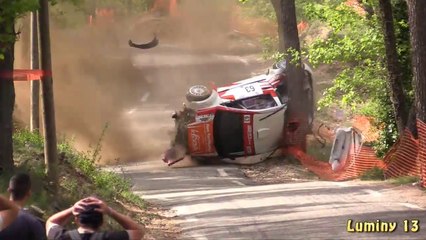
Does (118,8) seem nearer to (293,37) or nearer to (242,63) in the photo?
(293,37)

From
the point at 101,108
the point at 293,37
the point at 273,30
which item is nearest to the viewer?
the point at 293,37

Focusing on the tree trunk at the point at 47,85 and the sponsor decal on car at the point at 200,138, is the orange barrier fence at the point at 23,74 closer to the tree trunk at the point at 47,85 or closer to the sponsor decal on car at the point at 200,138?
the tree trunk at the point at 47,85

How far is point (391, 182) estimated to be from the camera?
18.4 meters

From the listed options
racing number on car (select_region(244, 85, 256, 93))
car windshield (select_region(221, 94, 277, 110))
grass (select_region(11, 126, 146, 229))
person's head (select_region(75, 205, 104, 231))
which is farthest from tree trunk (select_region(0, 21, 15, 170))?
racing number on car (select_region(244, 85, 256, 93))

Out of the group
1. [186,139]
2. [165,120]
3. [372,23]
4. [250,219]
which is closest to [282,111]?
[186,139]

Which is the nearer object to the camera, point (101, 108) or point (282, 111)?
point (282, 111)

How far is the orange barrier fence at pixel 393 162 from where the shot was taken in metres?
17.7

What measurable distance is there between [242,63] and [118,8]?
780 inches

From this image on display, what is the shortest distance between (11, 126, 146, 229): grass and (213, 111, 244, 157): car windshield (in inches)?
384

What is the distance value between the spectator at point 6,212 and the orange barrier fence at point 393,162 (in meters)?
12.1

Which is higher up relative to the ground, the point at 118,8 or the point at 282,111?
the point at 118,8

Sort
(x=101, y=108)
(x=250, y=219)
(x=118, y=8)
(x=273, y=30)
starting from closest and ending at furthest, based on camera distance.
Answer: (x=250, y=219)
(x=101, y=108)
(x=118, y=8)
(x=273, y=30)

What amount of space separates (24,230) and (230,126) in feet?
72.4

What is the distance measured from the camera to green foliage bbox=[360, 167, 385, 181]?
2028cm
